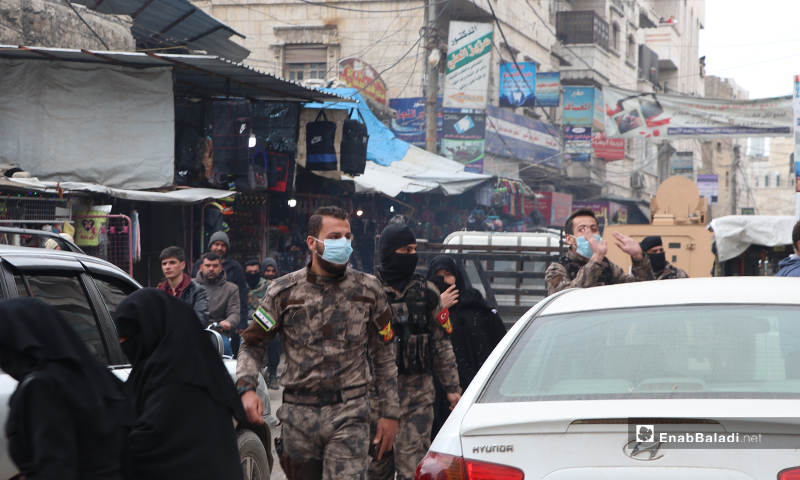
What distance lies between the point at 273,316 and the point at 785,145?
3541 inches

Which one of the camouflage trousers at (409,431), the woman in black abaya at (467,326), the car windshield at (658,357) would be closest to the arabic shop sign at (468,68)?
the woman in black abaya at (467,326)

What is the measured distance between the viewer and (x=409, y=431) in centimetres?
432

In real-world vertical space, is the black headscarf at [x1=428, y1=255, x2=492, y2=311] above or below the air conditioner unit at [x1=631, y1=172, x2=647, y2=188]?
below

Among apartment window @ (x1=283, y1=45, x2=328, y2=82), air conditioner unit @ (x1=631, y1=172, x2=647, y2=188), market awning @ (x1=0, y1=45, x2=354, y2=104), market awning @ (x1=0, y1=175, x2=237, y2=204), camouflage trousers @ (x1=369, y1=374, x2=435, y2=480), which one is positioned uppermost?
apartment window @ (x1=283, y1=45, x2=328, y2=82)

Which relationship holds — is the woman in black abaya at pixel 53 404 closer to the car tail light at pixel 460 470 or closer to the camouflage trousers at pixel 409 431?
the car tail light at pixel 460 470

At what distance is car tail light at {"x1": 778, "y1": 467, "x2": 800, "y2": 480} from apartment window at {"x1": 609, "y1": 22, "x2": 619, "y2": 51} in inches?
1458

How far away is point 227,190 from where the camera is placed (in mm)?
11680

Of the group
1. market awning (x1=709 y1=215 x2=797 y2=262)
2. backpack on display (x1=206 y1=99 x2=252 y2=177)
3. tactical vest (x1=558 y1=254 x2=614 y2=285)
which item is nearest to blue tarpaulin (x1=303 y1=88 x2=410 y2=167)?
backpack on display (x1=206 y1=99 x2=252 y2=177)

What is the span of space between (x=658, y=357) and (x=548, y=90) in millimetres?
23582

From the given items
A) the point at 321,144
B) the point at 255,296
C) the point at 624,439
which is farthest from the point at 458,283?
the point at 321,144

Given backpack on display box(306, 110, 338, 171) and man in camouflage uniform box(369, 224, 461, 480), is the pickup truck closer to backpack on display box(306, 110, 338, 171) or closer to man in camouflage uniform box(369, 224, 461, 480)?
man in camouflage uniform box(369, 224, 461, 480)

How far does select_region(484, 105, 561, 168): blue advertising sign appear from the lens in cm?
2427

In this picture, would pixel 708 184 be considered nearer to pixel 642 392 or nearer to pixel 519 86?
pixel 519 86

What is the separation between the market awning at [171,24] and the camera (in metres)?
13.8
